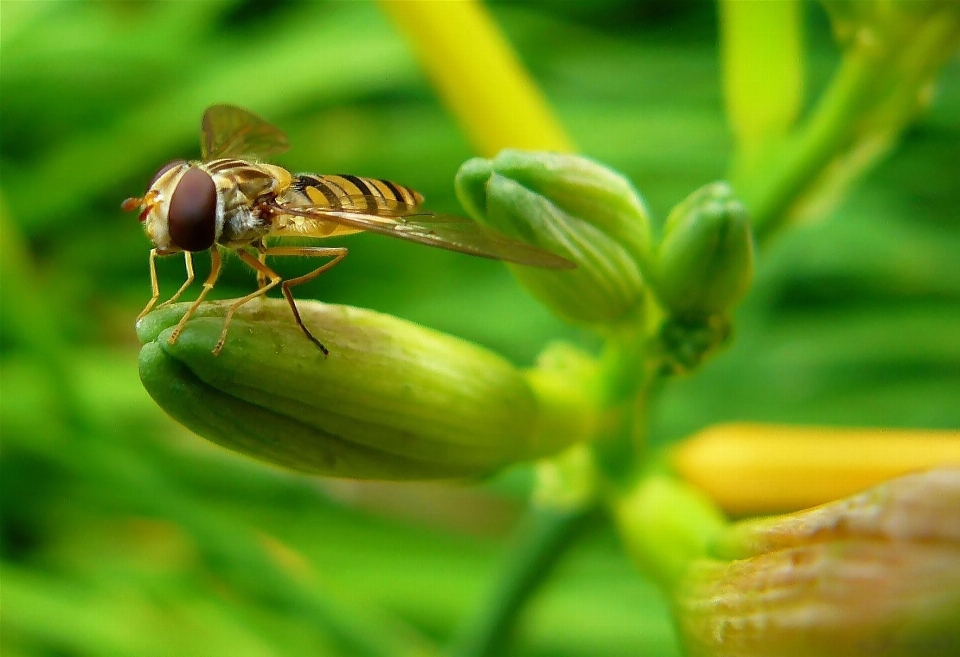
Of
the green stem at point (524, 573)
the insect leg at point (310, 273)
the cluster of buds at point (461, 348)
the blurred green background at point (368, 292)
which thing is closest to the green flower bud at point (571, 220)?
the cluster of buds at point (461, 348)

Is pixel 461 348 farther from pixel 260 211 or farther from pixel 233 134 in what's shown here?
pixel 233 134

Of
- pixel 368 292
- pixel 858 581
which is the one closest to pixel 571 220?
pixel 858 581

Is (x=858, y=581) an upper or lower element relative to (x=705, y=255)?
lower

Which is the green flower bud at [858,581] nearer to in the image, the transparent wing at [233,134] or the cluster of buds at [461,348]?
the cluster of buds at [461,348]

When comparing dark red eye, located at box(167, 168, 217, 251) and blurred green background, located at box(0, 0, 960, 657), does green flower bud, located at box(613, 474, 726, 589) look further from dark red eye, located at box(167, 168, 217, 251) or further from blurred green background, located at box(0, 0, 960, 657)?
blurred green background, located at box(0, 0, 960, 657)

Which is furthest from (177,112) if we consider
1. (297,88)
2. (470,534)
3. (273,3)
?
(470,534)

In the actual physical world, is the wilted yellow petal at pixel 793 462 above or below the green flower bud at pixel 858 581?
above

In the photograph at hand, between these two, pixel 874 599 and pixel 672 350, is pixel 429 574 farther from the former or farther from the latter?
pixel 874 599
